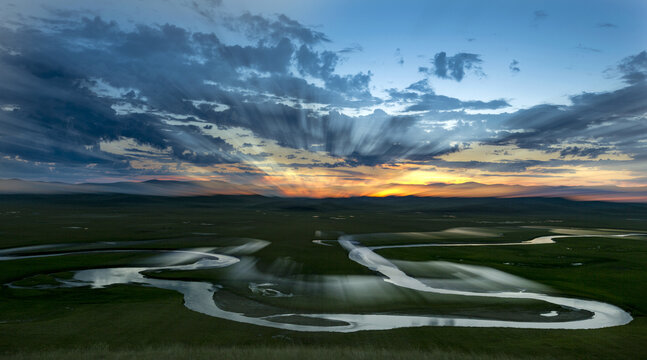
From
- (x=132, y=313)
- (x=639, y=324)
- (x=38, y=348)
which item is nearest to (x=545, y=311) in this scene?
(x=639, y=324)

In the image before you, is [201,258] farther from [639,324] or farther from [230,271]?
[639,324]

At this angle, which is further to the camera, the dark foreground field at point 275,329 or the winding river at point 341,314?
the winding river at point 341,314

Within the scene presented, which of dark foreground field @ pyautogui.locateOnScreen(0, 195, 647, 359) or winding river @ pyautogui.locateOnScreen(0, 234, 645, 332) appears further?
winding river @ pyautogui.locateOnScreen(0, 234, 645, 332)

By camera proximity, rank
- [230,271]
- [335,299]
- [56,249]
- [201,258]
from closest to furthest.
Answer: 1. [335,299]
2. [230,271]
3. [201,258]
4. [56,249]

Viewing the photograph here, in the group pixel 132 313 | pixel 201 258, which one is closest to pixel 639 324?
pixel 132 313

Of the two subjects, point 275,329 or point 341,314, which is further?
point 341,314

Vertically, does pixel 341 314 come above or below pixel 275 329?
below

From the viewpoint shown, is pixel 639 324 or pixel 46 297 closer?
pixel 639 324

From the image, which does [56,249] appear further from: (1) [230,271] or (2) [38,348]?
(2) [38,348]

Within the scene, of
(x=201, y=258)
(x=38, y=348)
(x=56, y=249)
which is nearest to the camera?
(x=38, y=348)
